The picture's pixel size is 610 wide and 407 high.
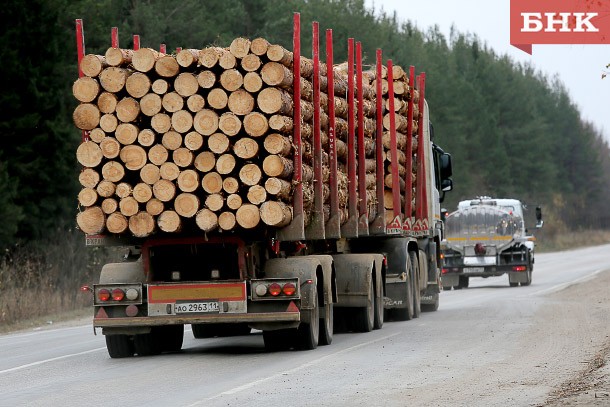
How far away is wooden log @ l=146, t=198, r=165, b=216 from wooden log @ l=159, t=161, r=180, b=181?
0.30 meters

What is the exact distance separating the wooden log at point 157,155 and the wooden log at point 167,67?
2.82ft

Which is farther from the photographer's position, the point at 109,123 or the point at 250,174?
the point at 109,123

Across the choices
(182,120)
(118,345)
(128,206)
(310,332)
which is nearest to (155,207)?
(128,206)

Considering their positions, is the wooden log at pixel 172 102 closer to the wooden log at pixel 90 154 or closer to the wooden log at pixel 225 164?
the wooden log at pixel 225 164

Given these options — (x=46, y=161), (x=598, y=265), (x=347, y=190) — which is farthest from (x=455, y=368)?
(x=598, y=265)

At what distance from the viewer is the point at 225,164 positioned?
1573cm

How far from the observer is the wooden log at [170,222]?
15.8 m

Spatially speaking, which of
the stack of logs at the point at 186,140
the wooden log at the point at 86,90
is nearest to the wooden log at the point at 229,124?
the stack of logs at the point at 186,140

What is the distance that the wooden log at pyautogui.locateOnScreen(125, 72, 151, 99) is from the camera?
52.6 ft

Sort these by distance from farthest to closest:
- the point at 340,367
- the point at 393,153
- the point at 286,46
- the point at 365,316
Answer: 1. the point at 286,46
2. the point at 393,153
3. the point at 365,316
4. the point at 340,367

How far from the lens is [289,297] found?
52.7ft

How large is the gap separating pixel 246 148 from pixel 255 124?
29 cm

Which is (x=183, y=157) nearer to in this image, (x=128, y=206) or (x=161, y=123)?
(x=161, y=123)

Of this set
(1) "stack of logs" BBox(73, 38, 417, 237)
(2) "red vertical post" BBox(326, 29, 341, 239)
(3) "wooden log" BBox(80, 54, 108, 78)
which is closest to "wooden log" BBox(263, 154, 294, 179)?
(1) "stack of logs" BBox(73, 38, 417, 237)
